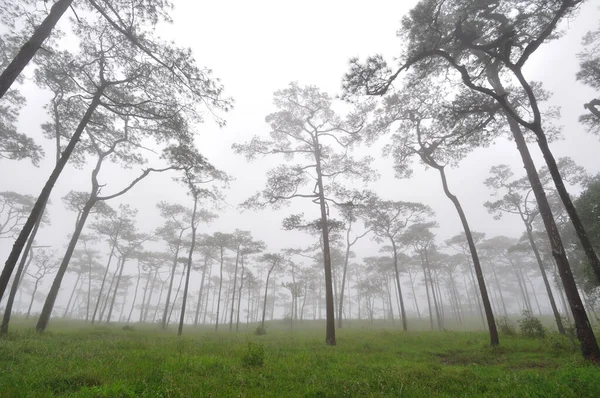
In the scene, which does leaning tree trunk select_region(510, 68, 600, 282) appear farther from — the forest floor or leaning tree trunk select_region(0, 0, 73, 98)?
leaning tree trunk select_region(0, 0, 73, 98)

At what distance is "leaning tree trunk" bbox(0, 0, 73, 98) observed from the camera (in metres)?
6.52

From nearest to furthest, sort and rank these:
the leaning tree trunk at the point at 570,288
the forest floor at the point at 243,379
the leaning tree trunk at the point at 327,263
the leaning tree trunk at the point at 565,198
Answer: the forest floor at the point at 243,379 < the leaning tree trunk at the point at 565,198 < the leaning tree trunk at the point at 570,288 < the leaning tree trunk at the point at 327,263

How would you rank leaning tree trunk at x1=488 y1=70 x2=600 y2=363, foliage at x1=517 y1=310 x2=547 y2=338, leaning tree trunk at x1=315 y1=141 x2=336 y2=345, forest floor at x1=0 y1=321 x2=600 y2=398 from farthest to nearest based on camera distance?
leaning tree trunk at x1=315 y1=141 x2=336 y2=345 < foliage at x1=517 y1=310 x2=547 y2=338 < leaning tree trunk at x1=488 y1=70 x2=600 y2=363 < forest floor at x1=0 y1=321 x2=600 y2=398

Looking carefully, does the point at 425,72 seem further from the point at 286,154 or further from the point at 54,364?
the point at 54,364

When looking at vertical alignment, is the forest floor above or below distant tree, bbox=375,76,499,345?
below

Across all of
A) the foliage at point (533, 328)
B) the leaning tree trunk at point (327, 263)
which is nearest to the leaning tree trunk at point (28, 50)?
the leaning tree trunk at point (327, 263)

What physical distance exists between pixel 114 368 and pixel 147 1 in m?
11.6

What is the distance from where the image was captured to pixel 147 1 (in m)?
9.20

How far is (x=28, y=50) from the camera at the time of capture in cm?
718

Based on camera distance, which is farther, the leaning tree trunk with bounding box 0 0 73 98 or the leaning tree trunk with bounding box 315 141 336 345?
the leaning tree trunk with bounding box 315 141 336 345

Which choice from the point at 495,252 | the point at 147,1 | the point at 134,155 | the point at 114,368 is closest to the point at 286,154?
the point at 134,155

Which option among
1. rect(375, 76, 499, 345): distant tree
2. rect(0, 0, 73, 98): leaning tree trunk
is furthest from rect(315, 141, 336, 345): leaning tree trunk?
rect(0, 0, 73, 98): leaning tree trunk

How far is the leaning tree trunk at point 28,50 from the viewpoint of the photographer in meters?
6.52

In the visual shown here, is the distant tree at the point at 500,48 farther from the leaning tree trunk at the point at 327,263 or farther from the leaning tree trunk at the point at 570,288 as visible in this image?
the leaning tree trunk at the point at 327,263
